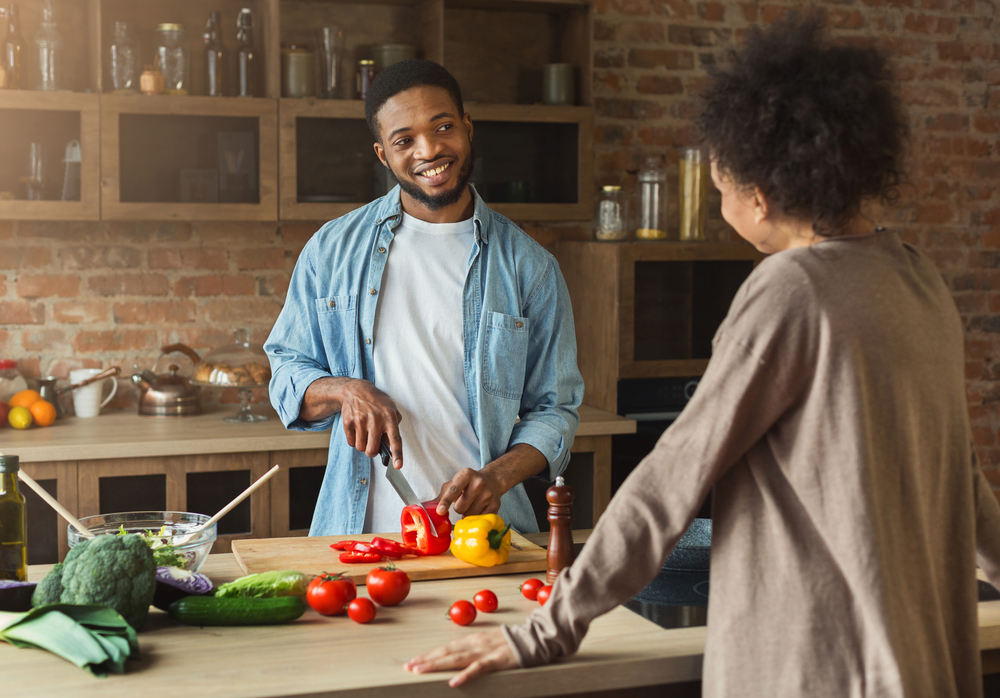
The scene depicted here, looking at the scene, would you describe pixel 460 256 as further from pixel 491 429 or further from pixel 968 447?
pixel 968 447

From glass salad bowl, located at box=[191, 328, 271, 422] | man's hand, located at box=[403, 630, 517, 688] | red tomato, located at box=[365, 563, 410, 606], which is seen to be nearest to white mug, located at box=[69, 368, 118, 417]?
glass salad bowl, located at box=[191, 328, 271, 422]

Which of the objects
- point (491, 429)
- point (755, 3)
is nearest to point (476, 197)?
point (491, 429)

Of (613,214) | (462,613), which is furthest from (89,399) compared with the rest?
(462,613)

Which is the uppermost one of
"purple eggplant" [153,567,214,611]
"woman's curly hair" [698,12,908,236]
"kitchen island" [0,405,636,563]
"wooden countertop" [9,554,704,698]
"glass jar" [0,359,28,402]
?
"woman's curly hair" [698,12,908,236]

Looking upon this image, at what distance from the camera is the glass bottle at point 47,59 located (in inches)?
120

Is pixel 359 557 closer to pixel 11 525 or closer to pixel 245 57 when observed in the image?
pixel 11 525

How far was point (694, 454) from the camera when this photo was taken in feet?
3.50

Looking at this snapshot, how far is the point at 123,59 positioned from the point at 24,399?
1.14 meters

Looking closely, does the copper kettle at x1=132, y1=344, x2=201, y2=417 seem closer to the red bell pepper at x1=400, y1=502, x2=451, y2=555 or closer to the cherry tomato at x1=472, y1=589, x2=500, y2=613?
the red bell pepper at x1=400, y1=502, x2=451, y2=555

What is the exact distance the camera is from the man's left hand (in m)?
1.76

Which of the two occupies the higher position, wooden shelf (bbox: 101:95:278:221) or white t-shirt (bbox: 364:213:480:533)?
wooden shelf (bbox: 101:95:278:221)

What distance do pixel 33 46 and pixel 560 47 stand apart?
1.85 meters

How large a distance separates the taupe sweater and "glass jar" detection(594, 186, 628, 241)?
97.3 inches

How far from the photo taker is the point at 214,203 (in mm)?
3186
